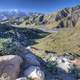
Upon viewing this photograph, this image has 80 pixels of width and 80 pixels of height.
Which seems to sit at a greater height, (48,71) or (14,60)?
(14,60)

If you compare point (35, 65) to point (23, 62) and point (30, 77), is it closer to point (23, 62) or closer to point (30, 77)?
point (23, 62)

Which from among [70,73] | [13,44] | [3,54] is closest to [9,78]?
[3,54]

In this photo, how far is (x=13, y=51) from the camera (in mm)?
17578

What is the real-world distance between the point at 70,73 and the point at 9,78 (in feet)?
18.9

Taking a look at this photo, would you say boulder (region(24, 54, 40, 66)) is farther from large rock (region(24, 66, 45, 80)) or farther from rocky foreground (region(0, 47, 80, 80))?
large rock (region(24, 66, 45, 80))

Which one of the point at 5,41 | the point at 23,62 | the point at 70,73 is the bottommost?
the point at 70,73

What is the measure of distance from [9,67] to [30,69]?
1665 mm

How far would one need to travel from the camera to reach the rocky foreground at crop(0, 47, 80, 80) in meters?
15.4

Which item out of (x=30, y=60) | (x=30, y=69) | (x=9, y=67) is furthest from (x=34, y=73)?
(x=30, y=60)

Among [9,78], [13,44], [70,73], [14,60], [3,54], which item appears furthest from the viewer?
[70,73]

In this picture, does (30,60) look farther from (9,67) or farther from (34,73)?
(9,67)

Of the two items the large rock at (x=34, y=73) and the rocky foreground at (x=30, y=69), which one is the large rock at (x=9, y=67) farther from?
the large rock at (x=34, y=73)

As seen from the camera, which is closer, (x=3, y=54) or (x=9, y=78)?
(x=9, y=78)

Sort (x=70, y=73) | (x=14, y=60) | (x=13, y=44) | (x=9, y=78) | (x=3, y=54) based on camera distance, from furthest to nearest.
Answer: (x=70, y=73), (x=13, y=44), (x=3, y=54), (x=14, y=60), (x=9, y=78)
